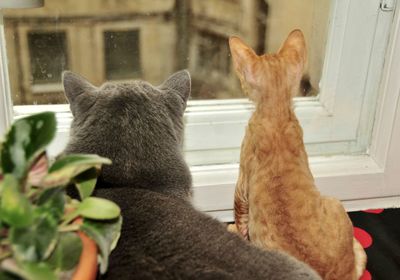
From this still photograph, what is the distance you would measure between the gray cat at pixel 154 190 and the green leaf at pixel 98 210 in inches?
4.7

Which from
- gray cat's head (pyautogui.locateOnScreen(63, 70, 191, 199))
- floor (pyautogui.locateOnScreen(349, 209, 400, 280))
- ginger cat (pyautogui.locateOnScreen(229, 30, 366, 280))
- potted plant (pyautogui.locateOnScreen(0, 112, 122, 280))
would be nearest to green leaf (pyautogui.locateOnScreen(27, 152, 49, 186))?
potted plant (pyautogui.locateOnScreen(0, 112, 122, 280))

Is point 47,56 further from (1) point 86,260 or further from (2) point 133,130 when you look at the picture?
(1) point 86,260

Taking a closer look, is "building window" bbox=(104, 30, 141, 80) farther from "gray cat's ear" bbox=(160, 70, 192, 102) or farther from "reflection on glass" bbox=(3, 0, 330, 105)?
"gray cat's ear" bbox=(160, 70, 192, 102)

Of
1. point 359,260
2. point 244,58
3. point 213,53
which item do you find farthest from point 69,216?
point 213,53

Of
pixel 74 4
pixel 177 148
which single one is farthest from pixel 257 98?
pixel 74 4

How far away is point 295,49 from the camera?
856 mm

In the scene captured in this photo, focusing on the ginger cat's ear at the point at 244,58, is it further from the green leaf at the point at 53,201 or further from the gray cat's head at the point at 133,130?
the green leaf at the point at 53,201

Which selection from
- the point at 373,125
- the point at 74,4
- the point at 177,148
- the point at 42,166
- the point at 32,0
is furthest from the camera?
the point at 373,125

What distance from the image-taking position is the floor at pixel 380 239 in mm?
978

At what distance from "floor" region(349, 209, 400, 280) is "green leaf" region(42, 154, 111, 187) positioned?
0.64 m

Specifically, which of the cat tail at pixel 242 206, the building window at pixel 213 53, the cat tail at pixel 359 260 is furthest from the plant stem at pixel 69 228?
the building window at pixel 213 53

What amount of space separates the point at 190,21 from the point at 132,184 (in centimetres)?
44

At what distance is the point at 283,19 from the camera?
112 cm

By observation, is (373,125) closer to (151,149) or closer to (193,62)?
(193,62)
